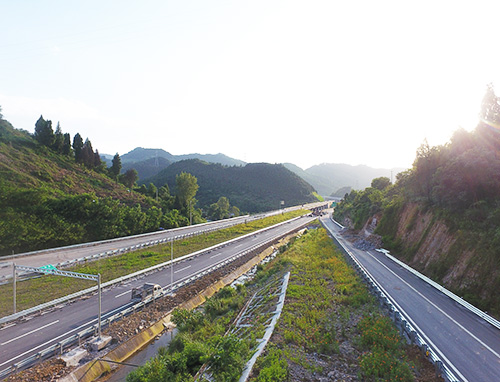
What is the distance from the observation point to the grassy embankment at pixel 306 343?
36.4 feet

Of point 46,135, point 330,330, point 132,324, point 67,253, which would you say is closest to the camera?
point 330,330

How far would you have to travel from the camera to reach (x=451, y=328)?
14.6 m

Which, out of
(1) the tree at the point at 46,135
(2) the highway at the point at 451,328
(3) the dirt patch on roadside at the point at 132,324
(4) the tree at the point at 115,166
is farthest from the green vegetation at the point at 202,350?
(1) the tree at the point at 46,135

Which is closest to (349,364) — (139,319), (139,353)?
(139,353)

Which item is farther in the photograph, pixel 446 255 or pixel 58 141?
pixel 58 141

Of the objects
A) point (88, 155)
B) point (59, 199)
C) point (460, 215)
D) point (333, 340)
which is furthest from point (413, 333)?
point (88, 155)

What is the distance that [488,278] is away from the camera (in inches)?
676

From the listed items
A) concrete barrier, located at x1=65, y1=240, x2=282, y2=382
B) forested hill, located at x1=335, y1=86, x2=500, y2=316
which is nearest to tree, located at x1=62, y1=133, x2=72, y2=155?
concrete barrier, located at x1=65, y1=240, x2=282, y2=382

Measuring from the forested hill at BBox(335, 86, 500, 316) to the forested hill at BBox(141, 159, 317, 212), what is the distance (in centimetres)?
9575

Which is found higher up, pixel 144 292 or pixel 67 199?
pixel 67 199

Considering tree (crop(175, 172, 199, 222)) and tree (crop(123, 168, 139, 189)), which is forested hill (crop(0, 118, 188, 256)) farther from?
tree (crop(175, 172, 199, 222))

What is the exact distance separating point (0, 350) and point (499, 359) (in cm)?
2485

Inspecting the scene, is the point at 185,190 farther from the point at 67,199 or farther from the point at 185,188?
the point at 67,199

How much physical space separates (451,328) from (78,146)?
3187 inches
